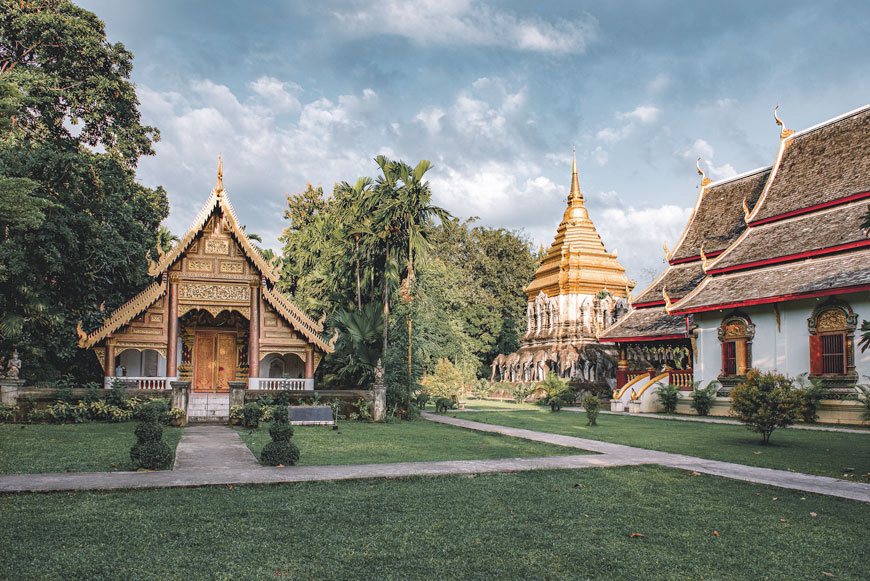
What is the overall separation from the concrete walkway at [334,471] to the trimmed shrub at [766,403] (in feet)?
8.81

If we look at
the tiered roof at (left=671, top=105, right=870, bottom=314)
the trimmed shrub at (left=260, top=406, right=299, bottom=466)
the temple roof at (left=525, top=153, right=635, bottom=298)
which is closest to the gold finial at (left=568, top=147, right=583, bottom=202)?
the temple roof at (left=525, top=153, right=635, bottom=298)

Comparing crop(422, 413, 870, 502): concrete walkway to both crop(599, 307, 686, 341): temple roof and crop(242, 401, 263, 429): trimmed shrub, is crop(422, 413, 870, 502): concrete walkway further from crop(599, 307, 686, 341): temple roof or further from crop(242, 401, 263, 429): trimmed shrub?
crop(599, 307, 686, 341): temple roof

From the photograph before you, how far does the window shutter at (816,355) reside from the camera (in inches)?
711

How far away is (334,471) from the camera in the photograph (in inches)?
327

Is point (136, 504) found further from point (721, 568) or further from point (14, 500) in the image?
point (721, 568)

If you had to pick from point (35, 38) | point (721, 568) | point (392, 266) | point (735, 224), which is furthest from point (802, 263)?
point (35, 38)

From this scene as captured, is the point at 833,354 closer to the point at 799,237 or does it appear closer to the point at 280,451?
the point at 799,237

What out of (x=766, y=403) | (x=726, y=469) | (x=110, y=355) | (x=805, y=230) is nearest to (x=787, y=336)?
(x=805, y=230)

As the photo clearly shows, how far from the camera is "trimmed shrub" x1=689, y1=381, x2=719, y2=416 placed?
20812 millimetres

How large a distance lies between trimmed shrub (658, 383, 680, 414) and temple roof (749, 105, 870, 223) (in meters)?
6.75

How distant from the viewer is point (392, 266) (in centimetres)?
1886

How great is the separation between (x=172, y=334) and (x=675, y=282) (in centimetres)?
Result: 1915

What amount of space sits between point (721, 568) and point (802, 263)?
1758cm

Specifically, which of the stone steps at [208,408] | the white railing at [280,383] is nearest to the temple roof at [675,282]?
the white railing at [280,383]
